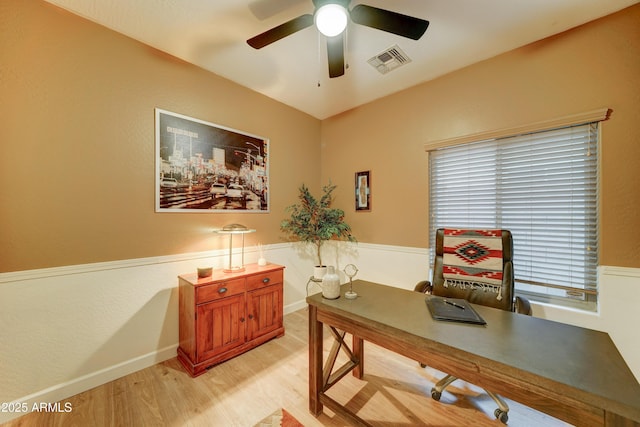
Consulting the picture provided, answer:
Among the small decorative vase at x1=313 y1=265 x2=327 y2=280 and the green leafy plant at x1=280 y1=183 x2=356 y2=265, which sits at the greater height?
the green leafy plant at x1=280 y1=183 x2=356 y2=265

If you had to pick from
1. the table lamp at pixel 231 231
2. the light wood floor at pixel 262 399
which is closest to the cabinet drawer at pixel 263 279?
the table lamp at pixel 231 231

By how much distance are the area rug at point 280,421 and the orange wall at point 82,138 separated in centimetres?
159

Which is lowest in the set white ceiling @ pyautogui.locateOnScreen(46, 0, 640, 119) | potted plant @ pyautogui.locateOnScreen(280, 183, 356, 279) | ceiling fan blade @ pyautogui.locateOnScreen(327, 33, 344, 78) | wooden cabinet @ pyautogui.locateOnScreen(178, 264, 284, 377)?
wooden cabinet @ pyautogui.locateOnScreen(178, 264, 284, 377)

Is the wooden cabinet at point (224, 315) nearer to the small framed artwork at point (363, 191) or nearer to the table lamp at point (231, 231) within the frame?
the table lamp at point (231, 231)

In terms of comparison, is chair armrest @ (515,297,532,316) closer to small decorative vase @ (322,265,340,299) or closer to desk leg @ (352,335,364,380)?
desk leg @ (352,335,364,380)

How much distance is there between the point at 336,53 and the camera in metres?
1.70

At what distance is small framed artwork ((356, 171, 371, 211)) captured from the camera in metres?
3.09

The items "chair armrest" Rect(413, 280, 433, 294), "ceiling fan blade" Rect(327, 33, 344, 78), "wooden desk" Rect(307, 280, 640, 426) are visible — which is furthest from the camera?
"chair armrest" Rect(413, 280, 433, 294)

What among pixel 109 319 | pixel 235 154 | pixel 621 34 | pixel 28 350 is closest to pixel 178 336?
pixel 109 319

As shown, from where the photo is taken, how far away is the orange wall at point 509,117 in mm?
1666

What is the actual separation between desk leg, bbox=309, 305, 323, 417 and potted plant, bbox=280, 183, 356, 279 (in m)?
1.61

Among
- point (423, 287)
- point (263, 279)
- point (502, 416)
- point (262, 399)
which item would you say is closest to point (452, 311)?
point (423, 287)

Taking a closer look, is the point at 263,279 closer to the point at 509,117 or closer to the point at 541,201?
the point at 541,201

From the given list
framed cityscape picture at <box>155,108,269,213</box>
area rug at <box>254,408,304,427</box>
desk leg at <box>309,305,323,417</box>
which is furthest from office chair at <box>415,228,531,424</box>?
framed cityscape picture at <box>155,108,269,213</box>
